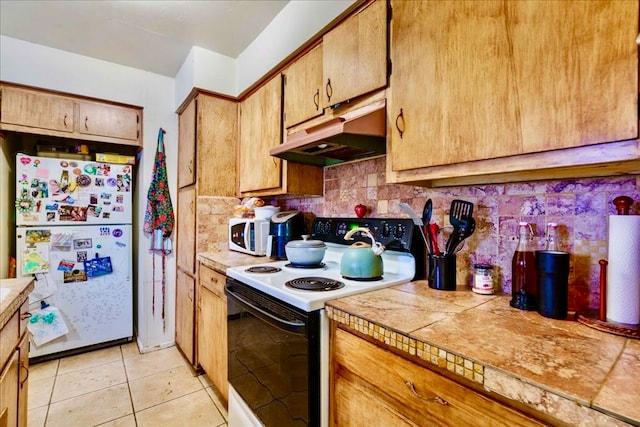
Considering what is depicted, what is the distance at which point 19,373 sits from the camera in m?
1.19

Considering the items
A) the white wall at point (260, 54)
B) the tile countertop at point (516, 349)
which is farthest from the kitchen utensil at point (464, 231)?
the white wall at point (260, 54)

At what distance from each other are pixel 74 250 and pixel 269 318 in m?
2.26

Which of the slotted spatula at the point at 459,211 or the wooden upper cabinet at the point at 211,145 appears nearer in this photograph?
the slotted spatula at the point at 459,211

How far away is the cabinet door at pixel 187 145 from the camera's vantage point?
7.91 feet

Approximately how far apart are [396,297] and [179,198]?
2342 mm

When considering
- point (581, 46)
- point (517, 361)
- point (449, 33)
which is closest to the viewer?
point (517, 361)

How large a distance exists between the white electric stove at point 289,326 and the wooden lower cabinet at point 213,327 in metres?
0.20

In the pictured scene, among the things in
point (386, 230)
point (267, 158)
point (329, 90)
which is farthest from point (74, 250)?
point (386, 230)

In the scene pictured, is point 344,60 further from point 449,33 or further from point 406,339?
point 406,339

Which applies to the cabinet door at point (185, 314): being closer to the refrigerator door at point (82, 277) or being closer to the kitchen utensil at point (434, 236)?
the refrigerator door at point (82, 277)

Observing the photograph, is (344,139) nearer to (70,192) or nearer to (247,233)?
(247,233)

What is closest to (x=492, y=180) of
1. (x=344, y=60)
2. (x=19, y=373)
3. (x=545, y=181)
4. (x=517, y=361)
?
(x=545, y=181)

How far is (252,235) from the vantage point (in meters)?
2.08

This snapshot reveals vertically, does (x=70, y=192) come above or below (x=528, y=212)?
above
